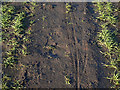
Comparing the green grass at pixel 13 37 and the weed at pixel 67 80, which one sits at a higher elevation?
the green grass at pixel 13 37

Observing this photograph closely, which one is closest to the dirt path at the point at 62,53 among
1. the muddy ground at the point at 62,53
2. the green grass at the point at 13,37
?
the muddy ground at the point at 62,53

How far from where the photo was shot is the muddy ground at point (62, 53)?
379cm

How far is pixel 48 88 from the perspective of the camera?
3.68 metres

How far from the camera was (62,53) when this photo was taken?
4191 mm

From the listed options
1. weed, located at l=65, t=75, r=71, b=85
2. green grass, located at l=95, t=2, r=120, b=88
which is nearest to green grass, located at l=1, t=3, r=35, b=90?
weed, located at l=65, t=75, r=71, b=85

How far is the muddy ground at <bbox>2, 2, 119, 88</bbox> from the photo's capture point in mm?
3791

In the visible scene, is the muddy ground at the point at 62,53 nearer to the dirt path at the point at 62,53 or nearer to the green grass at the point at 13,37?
the dirt path at the point at 62,53

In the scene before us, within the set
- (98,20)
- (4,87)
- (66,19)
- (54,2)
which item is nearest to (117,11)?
(98,20)

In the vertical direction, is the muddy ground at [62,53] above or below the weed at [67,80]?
above

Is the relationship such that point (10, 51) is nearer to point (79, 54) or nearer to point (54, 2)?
point (79, 54)

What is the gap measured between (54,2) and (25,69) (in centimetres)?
249

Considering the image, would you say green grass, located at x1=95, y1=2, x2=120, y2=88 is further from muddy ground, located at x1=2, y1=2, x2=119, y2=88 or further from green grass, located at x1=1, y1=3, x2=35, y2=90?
green grass, located at x1=1, y1=3, x2=35, y2=90

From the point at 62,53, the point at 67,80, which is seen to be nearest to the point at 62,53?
the point at 62,53

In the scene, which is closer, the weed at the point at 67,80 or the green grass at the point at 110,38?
the weed at the point at 67,80
